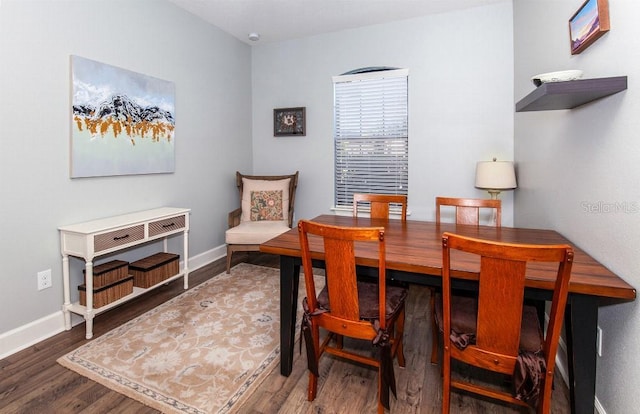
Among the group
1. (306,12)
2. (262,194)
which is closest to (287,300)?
(262,194)

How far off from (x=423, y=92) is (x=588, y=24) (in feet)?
6.81

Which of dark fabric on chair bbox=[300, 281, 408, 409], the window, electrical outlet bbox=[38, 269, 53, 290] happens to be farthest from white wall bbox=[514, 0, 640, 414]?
electrical outlet bbox=[38, 269, 53, 290]

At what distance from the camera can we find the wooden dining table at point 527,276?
51.2 inches

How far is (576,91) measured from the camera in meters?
1.44

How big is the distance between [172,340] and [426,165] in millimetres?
2935

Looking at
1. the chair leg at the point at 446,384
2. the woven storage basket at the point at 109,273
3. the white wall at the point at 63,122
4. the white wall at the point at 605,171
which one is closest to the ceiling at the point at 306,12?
the white wall at the point at 63,122

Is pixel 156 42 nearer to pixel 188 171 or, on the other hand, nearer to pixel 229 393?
pixel 188 171

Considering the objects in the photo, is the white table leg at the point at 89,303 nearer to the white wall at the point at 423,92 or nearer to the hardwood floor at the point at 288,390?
the hardwood floor at the point at 288,390

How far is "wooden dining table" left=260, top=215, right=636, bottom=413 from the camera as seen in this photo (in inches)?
51.2

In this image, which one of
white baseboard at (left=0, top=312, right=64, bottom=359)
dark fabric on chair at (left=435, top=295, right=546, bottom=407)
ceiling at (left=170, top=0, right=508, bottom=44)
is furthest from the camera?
ceiling at (left=170, top=0, right=508, bottom=44)

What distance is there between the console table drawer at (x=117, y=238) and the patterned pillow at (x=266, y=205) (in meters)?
1.49

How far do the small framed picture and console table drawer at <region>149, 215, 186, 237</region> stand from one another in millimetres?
1835

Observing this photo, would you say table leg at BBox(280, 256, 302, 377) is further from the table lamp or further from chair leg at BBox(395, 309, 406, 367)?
the table lamp

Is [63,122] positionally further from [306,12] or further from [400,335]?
[400,335]
